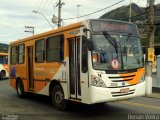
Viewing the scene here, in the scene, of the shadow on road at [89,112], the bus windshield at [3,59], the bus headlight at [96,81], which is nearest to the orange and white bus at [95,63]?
the bus headlight at [96,81]

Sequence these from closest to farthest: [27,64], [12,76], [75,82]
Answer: [75,82], [27,64], [12,76]

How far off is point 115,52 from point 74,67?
147cm

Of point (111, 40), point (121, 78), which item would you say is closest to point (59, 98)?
point (121, 78)

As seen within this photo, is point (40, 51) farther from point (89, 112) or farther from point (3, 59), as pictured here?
point (3, 59)

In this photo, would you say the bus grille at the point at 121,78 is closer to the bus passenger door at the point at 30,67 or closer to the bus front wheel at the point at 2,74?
the bus passenger door at the point at 30,67

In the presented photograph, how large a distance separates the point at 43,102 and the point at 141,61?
5.27 m

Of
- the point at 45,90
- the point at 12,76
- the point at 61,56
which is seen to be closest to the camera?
the point at 61,56

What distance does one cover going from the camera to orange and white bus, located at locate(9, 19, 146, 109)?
1041 centimetres

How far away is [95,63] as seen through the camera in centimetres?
1046

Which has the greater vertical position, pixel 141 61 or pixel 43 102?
pixel 141 61

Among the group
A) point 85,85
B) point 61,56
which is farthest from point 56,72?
point 85,85

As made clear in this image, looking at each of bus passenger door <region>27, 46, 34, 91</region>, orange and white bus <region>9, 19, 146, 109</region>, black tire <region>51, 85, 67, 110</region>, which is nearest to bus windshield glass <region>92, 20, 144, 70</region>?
orange and white bus <region>9, 19, 146, 109</region>

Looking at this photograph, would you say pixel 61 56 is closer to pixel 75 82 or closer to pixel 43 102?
pixel 75 82

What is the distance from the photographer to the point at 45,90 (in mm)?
13711
